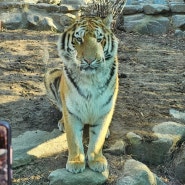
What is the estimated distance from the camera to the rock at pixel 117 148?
418cm

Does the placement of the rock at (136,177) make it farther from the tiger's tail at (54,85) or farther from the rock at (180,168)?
the tiger's tail at (54,85)

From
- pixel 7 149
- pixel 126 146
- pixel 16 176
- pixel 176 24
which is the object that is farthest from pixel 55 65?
pixel 7 149

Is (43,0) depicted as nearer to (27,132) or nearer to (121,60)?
(121,60)

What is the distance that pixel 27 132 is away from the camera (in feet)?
14.7

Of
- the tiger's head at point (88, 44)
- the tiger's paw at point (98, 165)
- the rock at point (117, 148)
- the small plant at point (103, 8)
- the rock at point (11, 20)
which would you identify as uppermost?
the tiger's head at point (88, 44)

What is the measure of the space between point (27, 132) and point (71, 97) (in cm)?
92

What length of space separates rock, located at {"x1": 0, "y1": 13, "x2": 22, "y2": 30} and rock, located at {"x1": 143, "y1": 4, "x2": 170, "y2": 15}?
2772mm

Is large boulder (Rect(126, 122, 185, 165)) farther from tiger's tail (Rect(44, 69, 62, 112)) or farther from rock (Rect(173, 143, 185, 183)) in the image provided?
tiger's tail (Rect(44, 69, 62, 112))

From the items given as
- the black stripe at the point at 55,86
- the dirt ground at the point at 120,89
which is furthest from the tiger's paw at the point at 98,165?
the black stripe at the point at 55,86

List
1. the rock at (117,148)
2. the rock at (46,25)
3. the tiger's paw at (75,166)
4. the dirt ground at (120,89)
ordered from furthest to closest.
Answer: the rock at (46,25), the dirt ground at (120,89), the rock at (117,148), the tiger's paw at (75,166)

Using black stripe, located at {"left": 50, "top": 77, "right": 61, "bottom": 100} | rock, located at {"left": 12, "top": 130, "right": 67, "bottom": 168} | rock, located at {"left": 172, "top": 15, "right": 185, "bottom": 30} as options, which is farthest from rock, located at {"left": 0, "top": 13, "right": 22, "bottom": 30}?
rock, located at {"left": 12, "top": 130, "right": 67, "bottom": 168}

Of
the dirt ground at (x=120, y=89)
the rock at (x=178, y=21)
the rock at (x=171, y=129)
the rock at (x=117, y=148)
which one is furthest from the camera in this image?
the rock at (x=178, y=21)

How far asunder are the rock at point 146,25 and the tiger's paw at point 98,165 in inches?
223

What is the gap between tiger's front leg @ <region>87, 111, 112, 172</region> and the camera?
12.1 feet
